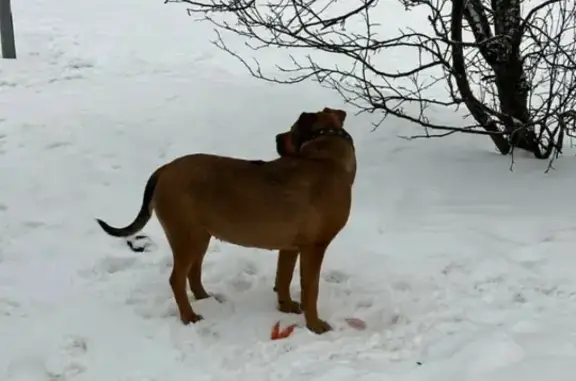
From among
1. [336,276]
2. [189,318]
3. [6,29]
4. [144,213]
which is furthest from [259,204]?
[6,29]

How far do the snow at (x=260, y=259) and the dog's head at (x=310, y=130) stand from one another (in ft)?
3.17

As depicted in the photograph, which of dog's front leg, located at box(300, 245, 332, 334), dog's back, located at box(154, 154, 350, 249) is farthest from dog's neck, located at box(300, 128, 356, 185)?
dog's front leg, located at box(300, 245, 332, 334)

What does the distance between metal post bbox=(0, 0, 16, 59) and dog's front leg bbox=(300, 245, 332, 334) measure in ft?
22.8

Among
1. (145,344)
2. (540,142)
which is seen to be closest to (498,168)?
(540,142)

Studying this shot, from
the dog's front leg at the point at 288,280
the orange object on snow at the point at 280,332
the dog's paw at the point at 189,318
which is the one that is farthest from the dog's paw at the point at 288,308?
the dog's paw at the point at 189,318

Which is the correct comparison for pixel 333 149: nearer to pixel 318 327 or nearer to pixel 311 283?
pixel 311 283

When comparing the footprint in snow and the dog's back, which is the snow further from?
the dog's back

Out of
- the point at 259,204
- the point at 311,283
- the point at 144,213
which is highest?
the point at 259,204

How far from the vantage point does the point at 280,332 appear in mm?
4566

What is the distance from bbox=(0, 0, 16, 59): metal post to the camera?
10.0 meters

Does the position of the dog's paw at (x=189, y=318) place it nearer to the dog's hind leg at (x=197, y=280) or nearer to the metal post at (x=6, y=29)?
the dog's hind leg at (x=197, y=280)

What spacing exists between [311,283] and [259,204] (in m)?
0.55

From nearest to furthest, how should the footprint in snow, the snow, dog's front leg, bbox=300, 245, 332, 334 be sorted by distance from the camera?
the snow, dog's front leg, bbox=300, 245, 332, 334, the footprint in snow

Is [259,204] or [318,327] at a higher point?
[259,204]
